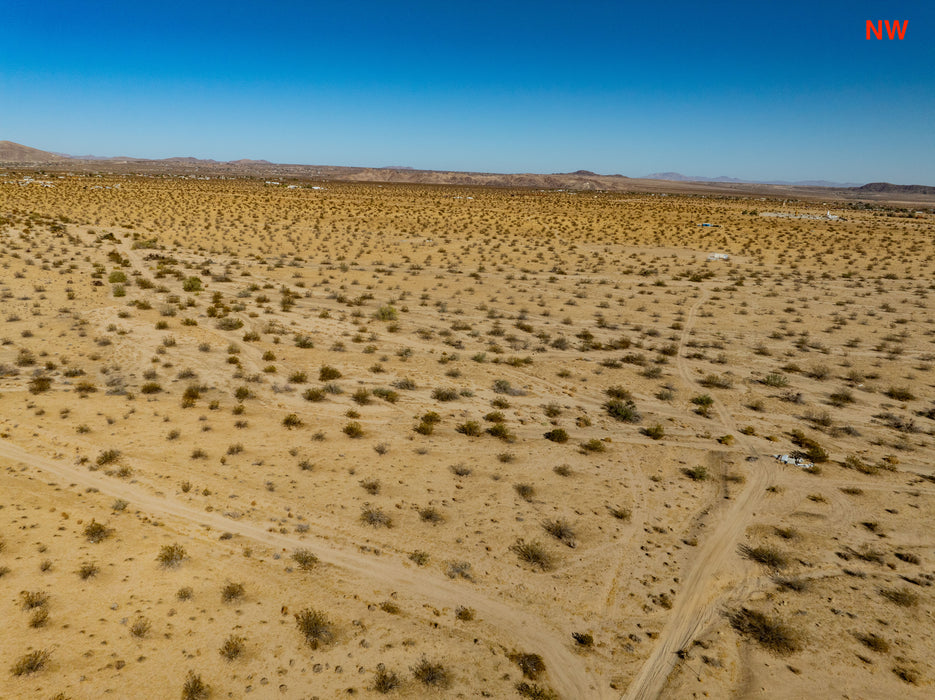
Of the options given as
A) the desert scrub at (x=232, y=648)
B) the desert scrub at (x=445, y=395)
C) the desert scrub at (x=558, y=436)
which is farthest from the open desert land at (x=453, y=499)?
the desert scrub at (x=445, y=395)

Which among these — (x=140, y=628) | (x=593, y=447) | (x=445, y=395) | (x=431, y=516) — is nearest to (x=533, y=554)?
(x=431, y=516)

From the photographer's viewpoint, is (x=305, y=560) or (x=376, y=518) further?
(x=376, y=518)

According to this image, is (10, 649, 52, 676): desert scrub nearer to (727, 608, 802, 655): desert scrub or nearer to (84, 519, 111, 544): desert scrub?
(84, 519, 111, 544): desert scrub

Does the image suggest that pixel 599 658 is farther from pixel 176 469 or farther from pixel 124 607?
pixel 176 469

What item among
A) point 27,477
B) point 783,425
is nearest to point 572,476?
point 783,425

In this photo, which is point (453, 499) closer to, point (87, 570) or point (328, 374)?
point (87, 570)

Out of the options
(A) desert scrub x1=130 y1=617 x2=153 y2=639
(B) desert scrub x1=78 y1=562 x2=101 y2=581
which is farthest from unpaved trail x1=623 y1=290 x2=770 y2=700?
(B) desert scrub x1=78 y1=562 x2=101 y2=581

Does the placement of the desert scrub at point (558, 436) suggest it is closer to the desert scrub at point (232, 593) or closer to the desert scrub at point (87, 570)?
the desert scrub at point (232, 593)
